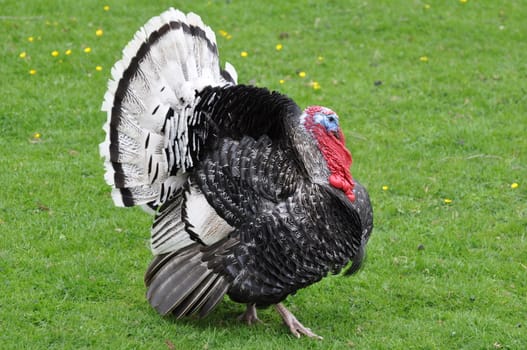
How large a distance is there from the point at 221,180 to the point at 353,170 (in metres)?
3.33

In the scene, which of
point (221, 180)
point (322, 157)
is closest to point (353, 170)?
point (322, 157)

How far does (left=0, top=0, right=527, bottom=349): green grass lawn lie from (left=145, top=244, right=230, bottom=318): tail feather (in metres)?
0.18

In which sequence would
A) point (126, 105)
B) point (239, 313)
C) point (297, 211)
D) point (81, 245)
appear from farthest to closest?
point (81, 245)
point (239, 313)
point (126, 105)
point (297, 211)

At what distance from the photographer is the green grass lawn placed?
6.45 metres

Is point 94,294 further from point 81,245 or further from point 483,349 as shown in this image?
point 483,349

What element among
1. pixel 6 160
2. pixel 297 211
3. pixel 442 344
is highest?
pixel 297 211

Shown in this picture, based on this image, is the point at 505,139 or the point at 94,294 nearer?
the point at 94,294

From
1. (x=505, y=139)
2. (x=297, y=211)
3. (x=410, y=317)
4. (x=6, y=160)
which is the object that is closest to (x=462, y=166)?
(x=505, y=139)

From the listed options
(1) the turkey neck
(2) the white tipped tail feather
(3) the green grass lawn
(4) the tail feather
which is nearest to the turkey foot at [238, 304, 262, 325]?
(3) the green grass lawn

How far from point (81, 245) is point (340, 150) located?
103 inches

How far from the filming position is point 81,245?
24.7 feet

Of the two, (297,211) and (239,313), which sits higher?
(297,211)

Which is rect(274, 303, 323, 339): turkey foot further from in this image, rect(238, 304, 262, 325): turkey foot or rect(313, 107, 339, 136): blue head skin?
rect(313, 107, 339, 136): blue head skin

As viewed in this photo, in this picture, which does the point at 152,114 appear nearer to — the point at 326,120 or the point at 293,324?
the point at 326,120
